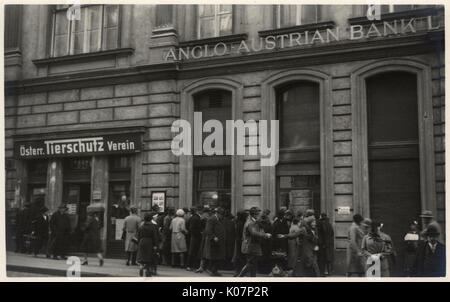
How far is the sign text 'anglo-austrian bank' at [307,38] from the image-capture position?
1256 centimetres

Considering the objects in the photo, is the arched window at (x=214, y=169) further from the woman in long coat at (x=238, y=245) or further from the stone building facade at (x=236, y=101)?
the woman in long coat at (x=238, y=245)

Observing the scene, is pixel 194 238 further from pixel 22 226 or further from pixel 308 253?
pixel 22 226

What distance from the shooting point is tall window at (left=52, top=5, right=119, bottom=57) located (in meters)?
16.1

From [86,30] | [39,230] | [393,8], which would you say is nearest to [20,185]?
[39,230]

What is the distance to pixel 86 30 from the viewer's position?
1641 centimetres

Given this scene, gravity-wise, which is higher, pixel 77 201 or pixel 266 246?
pixel 77 201

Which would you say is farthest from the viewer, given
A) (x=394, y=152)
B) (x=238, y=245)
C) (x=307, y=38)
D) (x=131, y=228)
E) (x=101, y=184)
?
(x=101, y=184)

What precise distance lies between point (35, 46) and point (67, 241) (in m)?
6.58

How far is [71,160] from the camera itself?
16.2m

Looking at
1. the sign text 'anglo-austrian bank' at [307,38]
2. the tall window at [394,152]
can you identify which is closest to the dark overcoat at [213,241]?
the tall window at [394,152]

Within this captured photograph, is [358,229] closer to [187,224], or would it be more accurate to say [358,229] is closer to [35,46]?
[187,224]

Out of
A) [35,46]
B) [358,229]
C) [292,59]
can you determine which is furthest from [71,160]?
[358,229]

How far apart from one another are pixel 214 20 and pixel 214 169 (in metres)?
4.26

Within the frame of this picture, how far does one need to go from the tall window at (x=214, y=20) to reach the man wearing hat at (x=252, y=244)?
227 inches
